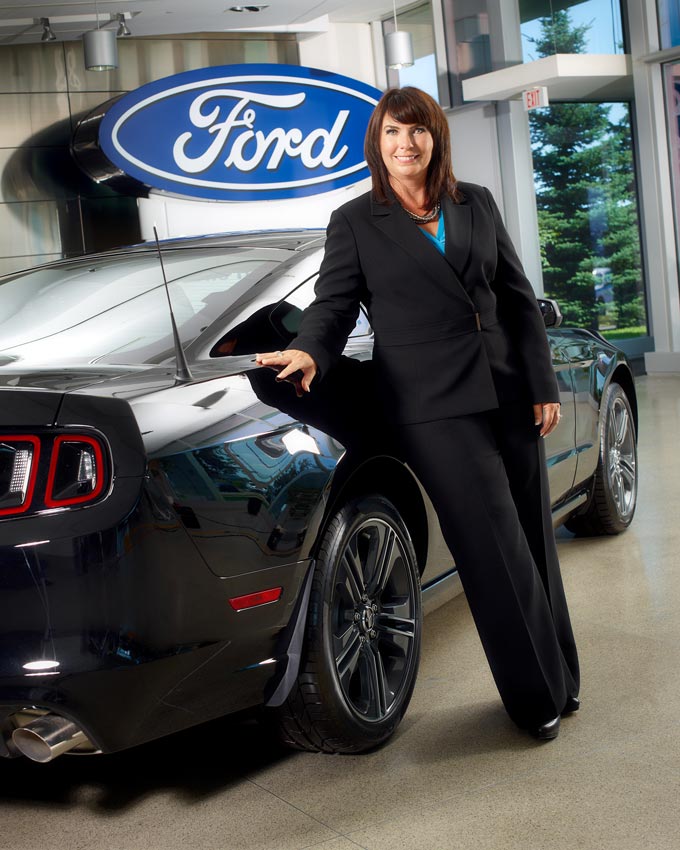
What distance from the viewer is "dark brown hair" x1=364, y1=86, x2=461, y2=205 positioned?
8.16 feet

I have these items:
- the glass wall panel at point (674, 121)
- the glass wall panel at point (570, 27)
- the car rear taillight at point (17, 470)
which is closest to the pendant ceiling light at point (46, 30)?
the glass wall panel at point (570, 27)

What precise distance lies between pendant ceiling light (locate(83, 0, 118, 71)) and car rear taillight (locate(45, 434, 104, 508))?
858cm

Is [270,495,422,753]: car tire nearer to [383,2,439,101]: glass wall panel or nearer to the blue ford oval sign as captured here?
the blue ford oval sign

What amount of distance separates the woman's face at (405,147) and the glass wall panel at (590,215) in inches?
438

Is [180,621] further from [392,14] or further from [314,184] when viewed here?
[392,14]

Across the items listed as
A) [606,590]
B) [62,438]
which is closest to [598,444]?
[606,590]

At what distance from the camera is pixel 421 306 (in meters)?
2.51

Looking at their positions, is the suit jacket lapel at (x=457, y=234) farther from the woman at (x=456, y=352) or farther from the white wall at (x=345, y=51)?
the white wall at (x=345, y=51)

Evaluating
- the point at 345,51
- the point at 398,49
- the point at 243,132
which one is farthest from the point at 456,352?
the point at 345,51

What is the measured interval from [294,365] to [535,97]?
34.1 ft

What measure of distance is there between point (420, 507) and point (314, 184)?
976cm

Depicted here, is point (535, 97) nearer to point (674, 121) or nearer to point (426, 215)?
point (674, 121)

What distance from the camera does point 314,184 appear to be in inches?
479

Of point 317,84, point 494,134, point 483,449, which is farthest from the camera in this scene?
point 494,134
